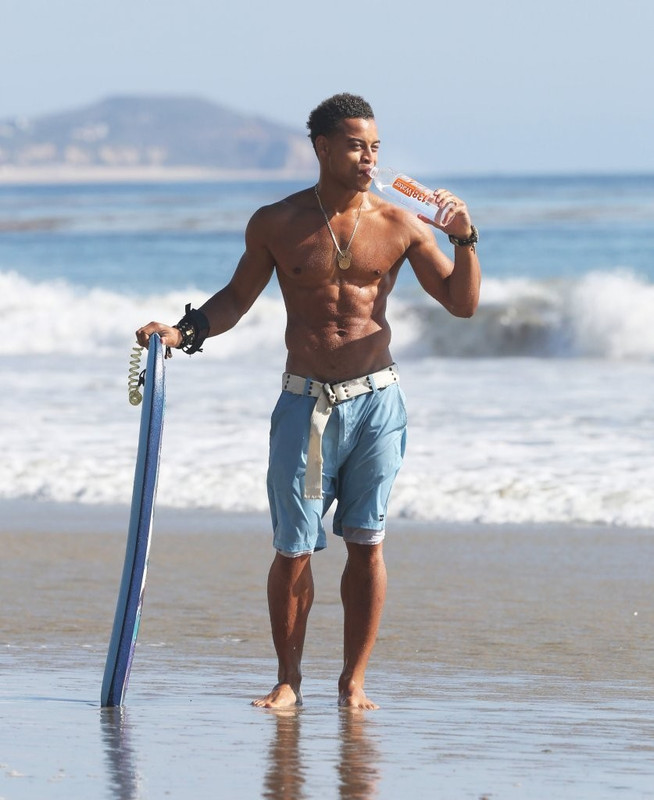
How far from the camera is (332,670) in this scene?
15.7 ft

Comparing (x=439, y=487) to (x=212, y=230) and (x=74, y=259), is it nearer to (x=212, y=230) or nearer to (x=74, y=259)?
(x=74, y=259)

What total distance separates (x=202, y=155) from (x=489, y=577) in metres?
196

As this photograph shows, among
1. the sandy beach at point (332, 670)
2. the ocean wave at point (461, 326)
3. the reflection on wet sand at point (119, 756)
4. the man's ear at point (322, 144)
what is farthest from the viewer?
the ocean wave at point (461, 326)

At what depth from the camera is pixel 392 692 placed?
446 centimetres

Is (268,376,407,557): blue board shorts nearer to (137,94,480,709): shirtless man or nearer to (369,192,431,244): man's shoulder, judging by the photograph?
(137,94,480,709): shirtless man

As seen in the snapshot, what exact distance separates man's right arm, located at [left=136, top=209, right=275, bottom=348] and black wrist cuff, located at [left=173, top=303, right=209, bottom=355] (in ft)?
0.04

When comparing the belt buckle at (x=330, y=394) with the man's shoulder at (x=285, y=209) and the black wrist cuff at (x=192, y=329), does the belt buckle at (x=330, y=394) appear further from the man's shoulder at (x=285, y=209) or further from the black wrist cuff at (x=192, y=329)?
the man's shoulder at (x=285, y=209)

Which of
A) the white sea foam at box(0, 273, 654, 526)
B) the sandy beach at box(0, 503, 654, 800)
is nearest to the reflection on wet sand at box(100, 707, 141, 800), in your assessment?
the sandy beach at box(0, 503, 654, 800)

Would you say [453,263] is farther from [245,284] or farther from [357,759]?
[357,759]

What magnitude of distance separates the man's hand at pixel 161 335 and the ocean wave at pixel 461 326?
12.4 meters

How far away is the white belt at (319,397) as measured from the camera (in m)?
4.10

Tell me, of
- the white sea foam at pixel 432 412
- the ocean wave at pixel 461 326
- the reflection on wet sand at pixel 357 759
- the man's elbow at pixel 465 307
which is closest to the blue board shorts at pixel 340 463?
the man's elbow at pixel 465 307

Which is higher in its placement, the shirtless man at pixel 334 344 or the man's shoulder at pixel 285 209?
the man's shoulder at pixel 285 209

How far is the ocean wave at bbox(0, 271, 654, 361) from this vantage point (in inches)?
679
